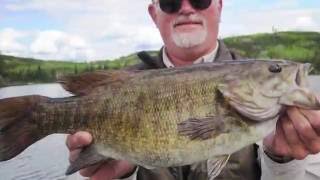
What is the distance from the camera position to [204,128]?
353 cm

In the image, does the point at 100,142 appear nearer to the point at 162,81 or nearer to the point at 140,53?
the point at 162,81

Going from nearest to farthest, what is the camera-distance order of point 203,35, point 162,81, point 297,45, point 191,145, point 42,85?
point 191,145 < point 162,81 < point 203,35 < point 297,45 < point 42,85

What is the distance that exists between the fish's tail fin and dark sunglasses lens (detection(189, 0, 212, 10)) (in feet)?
7.27

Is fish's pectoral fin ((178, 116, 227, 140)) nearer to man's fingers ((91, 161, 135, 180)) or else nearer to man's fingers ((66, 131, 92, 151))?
man's fingers ((66, 131, 92, 151))

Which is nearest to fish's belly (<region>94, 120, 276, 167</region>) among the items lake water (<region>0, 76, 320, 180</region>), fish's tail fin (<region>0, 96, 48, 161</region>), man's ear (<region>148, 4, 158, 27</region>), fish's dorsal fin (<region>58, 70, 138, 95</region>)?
fish's dorsal fin (<region>58, 70, 138, 95</region>)

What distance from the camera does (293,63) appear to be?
370 cm

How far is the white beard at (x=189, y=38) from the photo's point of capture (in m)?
5.67

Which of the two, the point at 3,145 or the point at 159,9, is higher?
the point at 159,9

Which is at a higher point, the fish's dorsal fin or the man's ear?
the man's ear

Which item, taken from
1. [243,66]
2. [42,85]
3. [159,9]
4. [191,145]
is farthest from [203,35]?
[42,85]

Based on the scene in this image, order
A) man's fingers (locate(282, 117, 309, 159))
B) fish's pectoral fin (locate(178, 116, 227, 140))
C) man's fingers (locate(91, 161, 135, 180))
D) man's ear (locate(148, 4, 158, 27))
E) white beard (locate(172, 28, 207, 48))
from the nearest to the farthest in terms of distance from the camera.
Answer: fish's pectoral fin (locate(178, 116, 227, 140)) → man's fingers (locate(282, 117, 309, 159)) → man's fingers (locate(91, 161, 135, 180)) → white beard (locate(172, 28, 207, 48)) → man's ear (locate(148, 4, 158, 27))

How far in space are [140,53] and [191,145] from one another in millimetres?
2460

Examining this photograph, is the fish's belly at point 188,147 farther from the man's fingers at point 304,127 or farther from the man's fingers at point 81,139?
the man's fingers at point 81,139

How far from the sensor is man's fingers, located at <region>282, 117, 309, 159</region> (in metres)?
3.75
